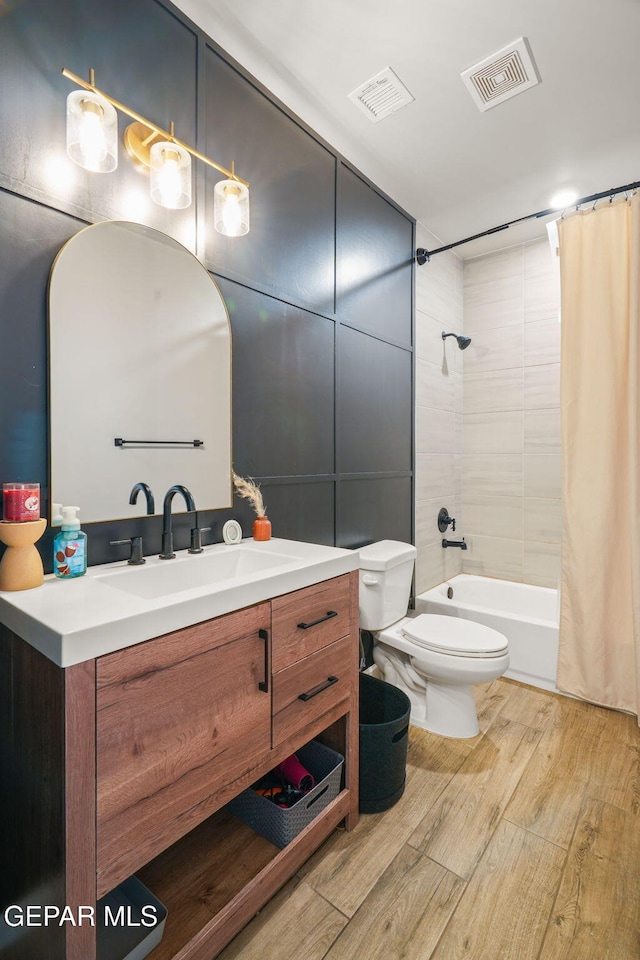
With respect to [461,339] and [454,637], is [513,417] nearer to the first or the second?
[461,339]

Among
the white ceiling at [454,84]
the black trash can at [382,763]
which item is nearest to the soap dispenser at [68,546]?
the black trash can at [382,763]

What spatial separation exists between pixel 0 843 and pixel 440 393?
2919 millimetres

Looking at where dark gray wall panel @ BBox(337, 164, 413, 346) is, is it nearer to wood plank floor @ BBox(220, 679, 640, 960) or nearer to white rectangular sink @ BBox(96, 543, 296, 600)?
white rectangular sink @ BBox(96, 543, 296, 600)

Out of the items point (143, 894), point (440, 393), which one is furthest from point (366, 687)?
point (440, 393)

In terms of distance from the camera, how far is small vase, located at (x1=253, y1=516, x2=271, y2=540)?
172 cm

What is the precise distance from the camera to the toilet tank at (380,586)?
6.81 feet

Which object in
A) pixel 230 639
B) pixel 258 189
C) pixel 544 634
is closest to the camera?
pixel 230 639

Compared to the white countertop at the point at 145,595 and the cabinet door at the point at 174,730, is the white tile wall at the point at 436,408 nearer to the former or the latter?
the white countertop at the point at 145,595

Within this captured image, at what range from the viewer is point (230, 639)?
107 centimetres

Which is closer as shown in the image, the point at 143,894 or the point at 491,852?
the point at 143,894

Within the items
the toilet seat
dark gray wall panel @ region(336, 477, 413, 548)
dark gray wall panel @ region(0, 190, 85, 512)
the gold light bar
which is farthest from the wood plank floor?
the gold light bar

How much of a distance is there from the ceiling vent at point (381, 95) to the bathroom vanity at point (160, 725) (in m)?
1.83

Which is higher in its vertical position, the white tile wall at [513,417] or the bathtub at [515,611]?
the white tile wall at [513,417]

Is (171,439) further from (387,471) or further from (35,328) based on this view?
(387,471)
